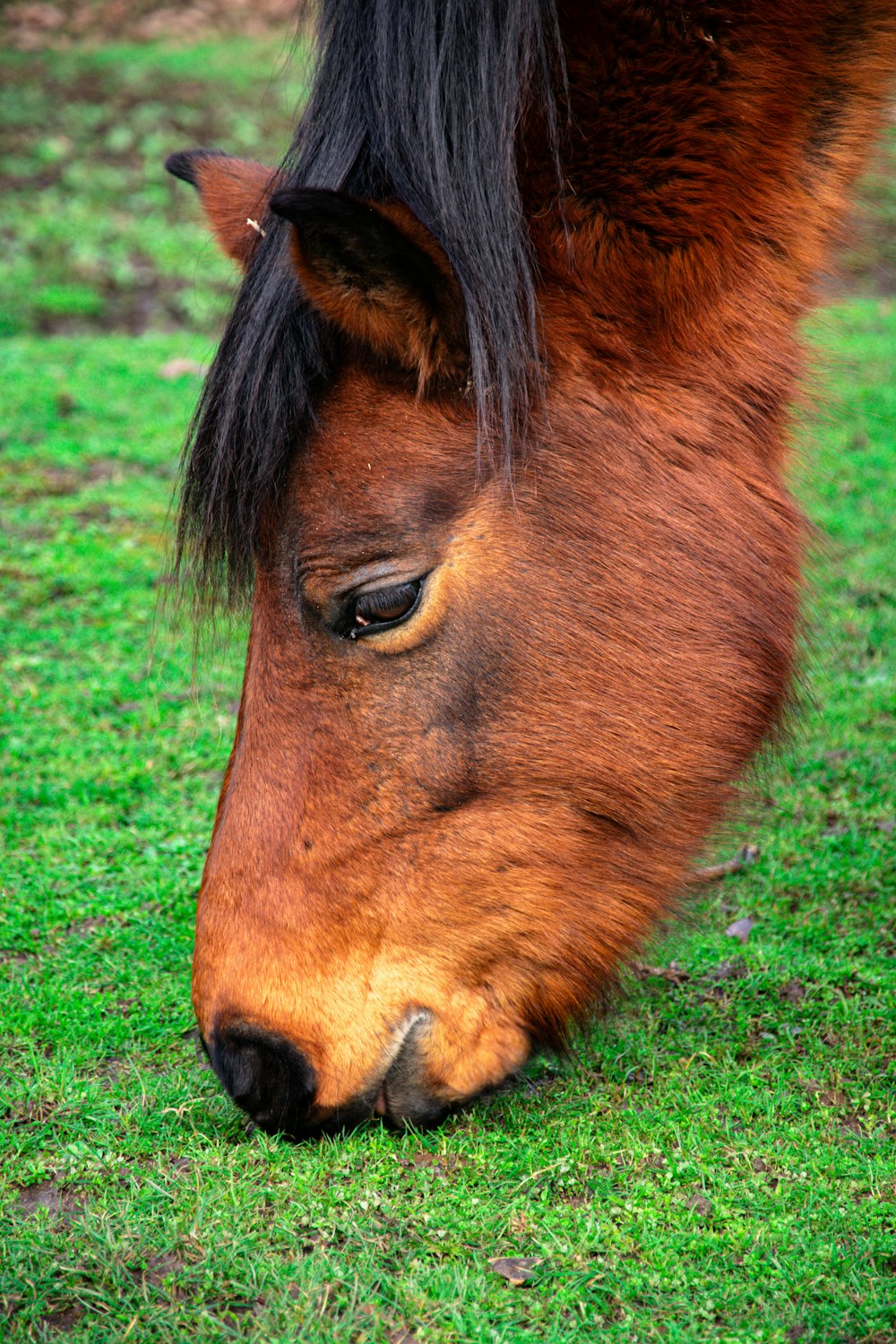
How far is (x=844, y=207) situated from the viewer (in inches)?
97.7

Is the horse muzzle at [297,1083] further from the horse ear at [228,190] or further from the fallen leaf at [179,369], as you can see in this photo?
the fallen leaf at [179,369]

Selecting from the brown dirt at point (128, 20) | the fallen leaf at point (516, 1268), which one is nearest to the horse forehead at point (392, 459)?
the fallen leaf at point (516, 1268)

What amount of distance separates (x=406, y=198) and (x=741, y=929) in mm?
2125

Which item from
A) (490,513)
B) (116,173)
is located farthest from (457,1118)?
(116,173)

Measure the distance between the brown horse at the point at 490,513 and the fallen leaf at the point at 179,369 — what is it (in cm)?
543

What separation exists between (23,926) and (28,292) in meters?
7.49

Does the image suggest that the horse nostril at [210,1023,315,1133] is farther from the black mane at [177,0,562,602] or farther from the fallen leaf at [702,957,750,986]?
the fallen leaf at [702,957,750,986]

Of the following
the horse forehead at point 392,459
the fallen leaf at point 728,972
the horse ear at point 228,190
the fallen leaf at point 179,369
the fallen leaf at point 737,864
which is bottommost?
the fallen leaf at point 179,369

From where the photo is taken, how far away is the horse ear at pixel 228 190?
2814 mm

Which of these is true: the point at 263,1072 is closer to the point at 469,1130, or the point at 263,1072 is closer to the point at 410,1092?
the point at 410,1092

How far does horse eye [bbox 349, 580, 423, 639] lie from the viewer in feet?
7.44

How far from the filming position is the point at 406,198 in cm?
217

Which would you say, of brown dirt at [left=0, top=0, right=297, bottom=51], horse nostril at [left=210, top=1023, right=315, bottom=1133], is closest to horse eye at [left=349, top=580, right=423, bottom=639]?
horse nostril at [left=210, top=1023, right=315, bottom=1133]

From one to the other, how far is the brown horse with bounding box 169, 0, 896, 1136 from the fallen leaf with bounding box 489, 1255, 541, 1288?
1.12ft
